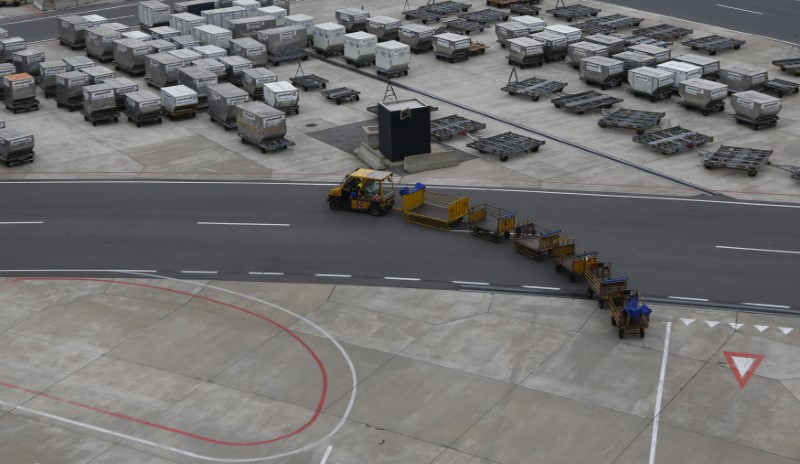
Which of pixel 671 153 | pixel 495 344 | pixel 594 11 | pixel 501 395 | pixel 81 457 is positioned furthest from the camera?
pixel 594 11

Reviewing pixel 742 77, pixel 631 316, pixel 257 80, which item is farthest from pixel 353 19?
pixel 631 316

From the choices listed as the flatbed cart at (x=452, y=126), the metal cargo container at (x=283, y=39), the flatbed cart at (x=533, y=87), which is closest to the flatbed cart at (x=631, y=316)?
the flatbed cart at (x=452, y=126)

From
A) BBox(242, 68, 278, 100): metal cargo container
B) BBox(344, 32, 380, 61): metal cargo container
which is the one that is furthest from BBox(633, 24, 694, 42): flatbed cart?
BBox(242, 68, 278, 100): metal cargo container

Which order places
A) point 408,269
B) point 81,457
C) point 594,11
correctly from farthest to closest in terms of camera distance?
point 594,11
point 408,269
point 81,457

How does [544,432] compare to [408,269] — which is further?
[408,269]

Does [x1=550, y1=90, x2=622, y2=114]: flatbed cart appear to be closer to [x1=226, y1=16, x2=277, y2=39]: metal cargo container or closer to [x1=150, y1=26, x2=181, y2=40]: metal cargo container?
[x1=226, y1=16, x2=277, y2=39]: metal cargo container

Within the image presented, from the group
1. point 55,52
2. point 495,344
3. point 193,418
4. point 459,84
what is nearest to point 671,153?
point 459,84

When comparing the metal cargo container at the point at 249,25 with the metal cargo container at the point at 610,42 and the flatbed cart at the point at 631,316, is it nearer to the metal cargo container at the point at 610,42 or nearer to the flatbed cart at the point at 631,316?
the metal cargo container at the point at 610,42

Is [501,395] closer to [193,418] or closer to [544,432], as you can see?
[544,432]
